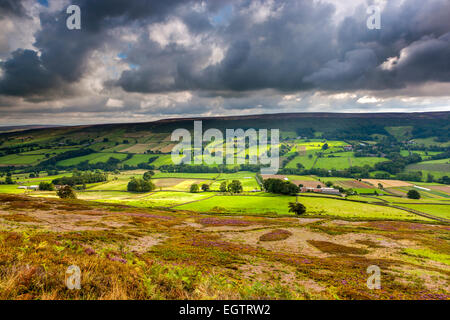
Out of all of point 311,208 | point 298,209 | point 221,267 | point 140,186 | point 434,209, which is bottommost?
point 434,209

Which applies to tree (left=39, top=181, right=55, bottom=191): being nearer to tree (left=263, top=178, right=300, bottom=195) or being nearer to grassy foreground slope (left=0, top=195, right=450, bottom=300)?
grassy foreground slope (left=0, top=195, right=450, bottom=300)

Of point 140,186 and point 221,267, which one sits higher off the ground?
point 221,267

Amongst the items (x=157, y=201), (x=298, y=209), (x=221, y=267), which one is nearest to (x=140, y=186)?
(x=157, y=201)

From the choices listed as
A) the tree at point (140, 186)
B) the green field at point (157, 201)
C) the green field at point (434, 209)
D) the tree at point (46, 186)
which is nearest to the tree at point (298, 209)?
the green field at point (434, 209)

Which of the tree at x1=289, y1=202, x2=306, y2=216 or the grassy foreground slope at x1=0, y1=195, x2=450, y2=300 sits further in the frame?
the tree at x1=289, y1=202, x2=306, y2=216

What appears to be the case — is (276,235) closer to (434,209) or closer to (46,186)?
(434,209)

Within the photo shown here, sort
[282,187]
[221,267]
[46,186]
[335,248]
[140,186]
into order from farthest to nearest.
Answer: [140,186] → [46,186] → [282,187] → [335,248] → [221,267]

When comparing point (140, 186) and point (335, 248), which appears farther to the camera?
point (140, 186)

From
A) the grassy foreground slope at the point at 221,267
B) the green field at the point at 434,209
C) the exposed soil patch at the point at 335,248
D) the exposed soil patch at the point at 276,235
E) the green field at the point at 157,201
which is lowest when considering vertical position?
the green field at the point at 434,209

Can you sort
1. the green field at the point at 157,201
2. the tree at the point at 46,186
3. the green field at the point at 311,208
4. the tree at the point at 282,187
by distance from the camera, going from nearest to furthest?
the green field at the point at 311,208, the green field at the point at 157,201, the tree at the point at 282,187, the tree at the point at 46,186

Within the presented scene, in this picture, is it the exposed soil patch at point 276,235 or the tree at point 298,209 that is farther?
the tree at point 298,209

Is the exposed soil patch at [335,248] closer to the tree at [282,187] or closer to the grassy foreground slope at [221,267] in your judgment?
the grassy foreground slope at [221,267]

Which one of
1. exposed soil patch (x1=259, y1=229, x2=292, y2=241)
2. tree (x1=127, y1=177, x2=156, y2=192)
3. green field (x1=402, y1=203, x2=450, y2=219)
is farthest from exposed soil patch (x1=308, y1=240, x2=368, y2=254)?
tree (x1=127, y1=177, x2=156, y2=192)

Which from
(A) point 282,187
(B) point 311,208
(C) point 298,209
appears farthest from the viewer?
(A) point 282,187
